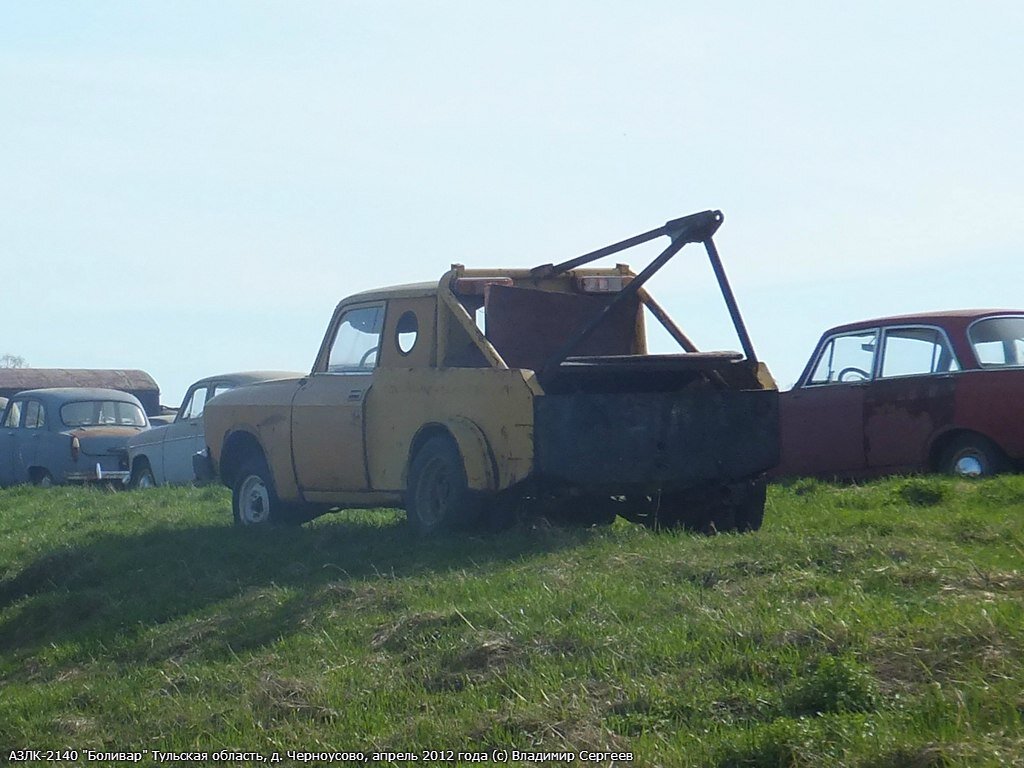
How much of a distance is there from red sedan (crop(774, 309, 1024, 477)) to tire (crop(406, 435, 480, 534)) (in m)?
4.41

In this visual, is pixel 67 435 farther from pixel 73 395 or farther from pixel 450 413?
pixel 450 413

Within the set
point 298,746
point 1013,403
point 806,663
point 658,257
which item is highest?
point 658,257

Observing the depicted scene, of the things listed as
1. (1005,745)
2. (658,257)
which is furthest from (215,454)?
(1005,745)

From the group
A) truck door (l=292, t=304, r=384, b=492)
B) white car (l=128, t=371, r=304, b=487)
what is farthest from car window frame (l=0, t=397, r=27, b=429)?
truck door (l=292, t=304, r=384, b=492)

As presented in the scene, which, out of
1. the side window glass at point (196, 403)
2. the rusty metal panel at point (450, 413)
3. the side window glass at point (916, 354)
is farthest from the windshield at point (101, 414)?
the side window glass at point (916, 354)

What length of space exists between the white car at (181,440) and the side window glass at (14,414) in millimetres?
3445

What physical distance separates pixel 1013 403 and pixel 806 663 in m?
6.62

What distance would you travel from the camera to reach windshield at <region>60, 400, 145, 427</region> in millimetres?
21891

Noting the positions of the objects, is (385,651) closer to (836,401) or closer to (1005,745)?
(1005,745)

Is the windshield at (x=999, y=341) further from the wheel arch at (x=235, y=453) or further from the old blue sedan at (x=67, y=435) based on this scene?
the old blue sedan at (x=67, y=435)

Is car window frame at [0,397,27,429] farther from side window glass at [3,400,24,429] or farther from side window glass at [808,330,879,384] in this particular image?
side window glass at [808,330,879,384]

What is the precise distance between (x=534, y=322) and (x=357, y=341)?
1723 millimetres

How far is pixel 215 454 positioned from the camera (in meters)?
12.8

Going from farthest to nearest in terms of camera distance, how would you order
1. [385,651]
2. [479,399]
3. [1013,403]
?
[1013,403]
[479,399]
[385,651]
